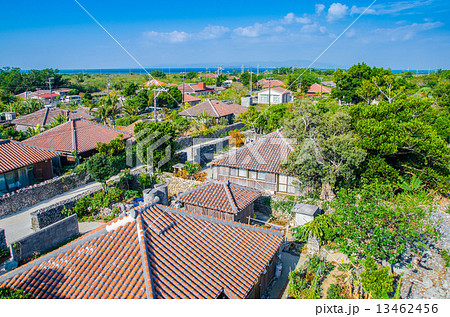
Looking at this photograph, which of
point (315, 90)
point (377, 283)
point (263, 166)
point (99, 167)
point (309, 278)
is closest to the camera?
point (377, 283)

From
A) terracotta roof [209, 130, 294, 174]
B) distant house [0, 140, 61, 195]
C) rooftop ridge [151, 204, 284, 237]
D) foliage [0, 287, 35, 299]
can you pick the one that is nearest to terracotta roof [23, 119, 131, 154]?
distant house [0, 140, 61, 195]

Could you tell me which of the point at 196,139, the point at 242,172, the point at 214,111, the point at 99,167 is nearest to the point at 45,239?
the point at 99,167

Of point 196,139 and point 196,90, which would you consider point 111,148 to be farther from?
point 196,90

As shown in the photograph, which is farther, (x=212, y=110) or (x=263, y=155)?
(x=212, y=110)

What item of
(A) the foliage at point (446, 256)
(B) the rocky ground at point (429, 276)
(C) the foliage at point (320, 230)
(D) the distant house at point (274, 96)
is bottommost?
(B) the rocky ground at point (429, 276)

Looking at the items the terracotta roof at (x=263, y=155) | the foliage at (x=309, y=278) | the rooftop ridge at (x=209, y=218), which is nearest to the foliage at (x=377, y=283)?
the foliage at (x=309, y=278)

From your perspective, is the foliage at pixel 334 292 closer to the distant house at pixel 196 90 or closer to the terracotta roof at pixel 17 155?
the terracotta roof at pixel 17 155

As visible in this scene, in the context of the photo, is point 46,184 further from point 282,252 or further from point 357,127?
point 357,127

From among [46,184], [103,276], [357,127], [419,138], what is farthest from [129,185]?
[419,138]
